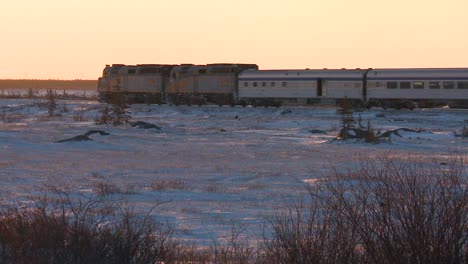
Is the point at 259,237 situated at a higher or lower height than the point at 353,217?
lower

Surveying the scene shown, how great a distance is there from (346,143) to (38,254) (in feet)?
75.5

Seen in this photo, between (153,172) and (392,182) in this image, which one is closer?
(392,182)

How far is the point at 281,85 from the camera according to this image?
5822 centimetres

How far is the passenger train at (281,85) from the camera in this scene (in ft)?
169

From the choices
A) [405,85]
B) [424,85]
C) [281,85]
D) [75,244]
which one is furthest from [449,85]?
[75,244]

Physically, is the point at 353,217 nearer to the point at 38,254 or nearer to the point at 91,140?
the point at 38,254

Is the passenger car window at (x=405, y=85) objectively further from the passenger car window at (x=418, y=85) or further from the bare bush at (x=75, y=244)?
the bare bush at (x=75, y=244)

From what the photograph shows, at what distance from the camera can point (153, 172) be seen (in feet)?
70.1

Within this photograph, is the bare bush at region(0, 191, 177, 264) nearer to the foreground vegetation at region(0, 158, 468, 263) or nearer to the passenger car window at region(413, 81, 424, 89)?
the foreground vegetation at region(0, 158, 468, 263)

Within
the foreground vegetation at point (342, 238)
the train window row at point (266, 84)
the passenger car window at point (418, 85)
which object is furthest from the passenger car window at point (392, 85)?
the foreground vegetation at point (342, 238)

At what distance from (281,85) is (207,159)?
3367 cm

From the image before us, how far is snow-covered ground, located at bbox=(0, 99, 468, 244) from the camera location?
15312 millimetres

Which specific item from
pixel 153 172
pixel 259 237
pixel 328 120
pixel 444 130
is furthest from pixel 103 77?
pixel 259 237

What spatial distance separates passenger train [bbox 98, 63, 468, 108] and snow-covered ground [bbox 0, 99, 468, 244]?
297cm
